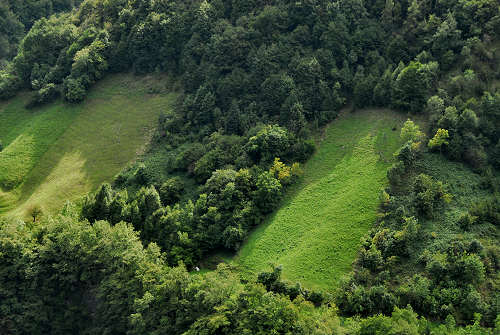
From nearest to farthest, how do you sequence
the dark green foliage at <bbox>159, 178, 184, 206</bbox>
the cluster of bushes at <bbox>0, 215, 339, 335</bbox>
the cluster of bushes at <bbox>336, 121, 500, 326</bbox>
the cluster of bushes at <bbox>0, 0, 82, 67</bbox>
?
the cluster of bushes at <bbox>336, 121, 500, 326</bbox>
the cluster of bushes at <bbox>0, 215, 339, 335</bbox>
the dark green foliage at <bbox>159, 178, 184, 206</bbox>
the cluster of bushes at <bbox>0, 0, 82, 67</bbox>

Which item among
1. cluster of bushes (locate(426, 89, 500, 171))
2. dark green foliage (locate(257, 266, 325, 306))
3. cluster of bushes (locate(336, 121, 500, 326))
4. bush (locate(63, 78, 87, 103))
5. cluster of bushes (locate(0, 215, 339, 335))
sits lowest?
cluster of bushes (locate(0, 215, 339, 335))

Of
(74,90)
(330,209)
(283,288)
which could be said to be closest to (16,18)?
(74,90)

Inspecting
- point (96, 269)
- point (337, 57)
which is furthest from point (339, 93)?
point (96, 269)

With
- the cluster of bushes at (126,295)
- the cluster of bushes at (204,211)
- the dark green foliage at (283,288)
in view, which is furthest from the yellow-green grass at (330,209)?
the cluster of bushes at (126,295)

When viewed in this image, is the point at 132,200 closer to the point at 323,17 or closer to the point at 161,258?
the point at 161,258

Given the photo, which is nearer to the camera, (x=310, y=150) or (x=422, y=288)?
(x=422, y=288)

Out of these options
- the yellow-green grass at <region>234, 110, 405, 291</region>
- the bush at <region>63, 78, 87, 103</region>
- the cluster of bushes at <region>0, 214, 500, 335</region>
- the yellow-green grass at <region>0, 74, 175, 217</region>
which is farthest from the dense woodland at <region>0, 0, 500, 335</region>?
the yellow-green grass at <region>0, 74, 175, 217</region>

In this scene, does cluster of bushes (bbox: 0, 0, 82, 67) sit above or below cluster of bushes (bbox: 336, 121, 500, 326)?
above

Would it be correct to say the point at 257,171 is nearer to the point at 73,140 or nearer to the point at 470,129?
the point at 470,129

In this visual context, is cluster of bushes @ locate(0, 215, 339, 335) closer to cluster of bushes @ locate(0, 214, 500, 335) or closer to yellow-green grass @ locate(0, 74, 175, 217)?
cluster of bushes @ locate(0, 214, 500, 335)
